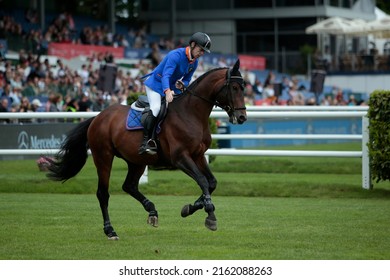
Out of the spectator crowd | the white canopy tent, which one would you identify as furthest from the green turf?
the white canopy tent

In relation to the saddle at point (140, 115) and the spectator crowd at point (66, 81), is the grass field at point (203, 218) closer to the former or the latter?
the saddle at point (140, 115)

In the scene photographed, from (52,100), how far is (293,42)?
27.8 m

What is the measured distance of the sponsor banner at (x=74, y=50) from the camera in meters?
33.8

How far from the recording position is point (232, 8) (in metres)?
51.3

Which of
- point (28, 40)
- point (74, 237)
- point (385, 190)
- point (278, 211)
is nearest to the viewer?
point (74, 237)

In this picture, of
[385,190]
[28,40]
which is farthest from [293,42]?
[385,190]

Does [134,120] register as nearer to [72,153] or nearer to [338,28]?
[72,153]

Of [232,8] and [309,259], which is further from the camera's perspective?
[232,8]

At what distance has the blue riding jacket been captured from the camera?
11.2m

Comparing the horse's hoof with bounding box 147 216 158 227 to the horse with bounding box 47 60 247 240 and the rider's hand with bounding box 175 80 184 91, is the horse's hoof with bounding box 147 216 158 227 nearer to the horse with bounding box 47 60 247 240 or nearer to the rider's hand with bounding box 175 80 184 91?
the horse with bounding box 47 60 247 240

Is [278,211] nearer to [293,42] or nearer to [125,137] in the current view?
[125,137]

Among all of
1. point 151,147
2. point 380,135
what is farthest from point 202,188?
point 380,135

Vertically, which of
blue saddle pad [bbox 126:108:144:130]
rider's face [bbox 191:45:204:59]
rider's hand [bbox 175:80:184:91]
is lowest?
blue saddle pad [bbox 126:108:144:130]

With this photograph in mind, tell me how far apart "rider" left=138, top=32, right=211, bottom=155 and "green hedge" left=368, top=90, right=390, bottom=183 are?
525 centimetres
